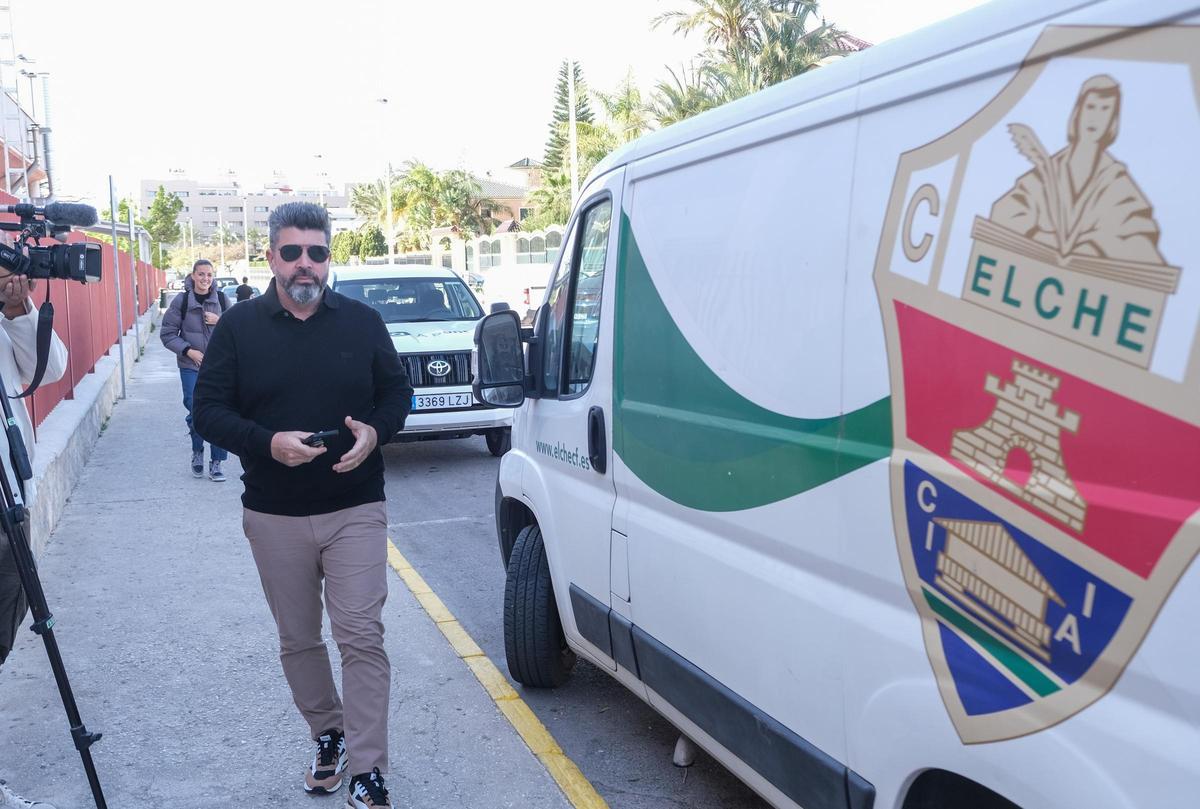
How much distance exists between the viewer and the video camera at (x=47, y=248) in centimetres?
352

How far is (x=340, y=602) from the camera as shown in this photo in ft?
11.9

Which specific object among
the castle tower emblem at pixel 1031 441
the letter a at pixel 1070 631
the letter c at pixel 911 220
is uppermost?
the letter c at pixel 911 220

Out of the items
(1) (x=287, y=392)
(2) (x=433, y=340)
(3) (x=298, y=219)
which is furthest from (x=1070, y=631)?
(2) (x=433, y=340)

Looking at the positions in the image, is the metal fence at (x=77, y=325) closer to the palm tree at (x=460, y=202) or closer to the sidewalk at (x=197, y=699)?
the sidewalk at (x=197, y=699)

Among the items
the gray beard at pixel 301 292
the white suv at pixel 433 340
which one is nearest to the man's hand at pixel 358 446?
the gray beard at pixel 301 292

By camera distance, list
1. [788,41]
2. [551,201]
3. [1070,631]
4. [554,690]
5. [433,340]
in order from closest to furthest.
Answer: [1070,631] → [554,690] → [433,340] → [788,41] → [551,201]

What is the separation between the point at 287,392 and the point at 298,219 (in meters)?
0.56

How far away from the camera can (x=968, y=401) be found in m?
2.11

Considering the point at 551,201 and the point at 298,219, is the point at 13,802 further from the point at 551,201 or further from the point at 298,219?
the point at 551,201

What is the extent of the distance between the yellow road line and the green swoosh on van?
3.88 ft

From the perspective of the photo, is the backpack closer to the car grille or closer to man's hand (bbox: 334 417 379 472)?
the car grille

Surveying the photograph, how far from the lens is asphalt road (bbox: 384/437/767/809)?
3.93 metres

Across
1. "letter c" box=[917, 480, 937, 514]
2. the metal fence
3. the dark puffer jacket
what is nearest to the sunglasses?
"letter c" box=[917, 480, 937, 514]

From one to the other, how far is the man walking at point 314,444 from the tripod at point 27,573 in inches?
21.5
